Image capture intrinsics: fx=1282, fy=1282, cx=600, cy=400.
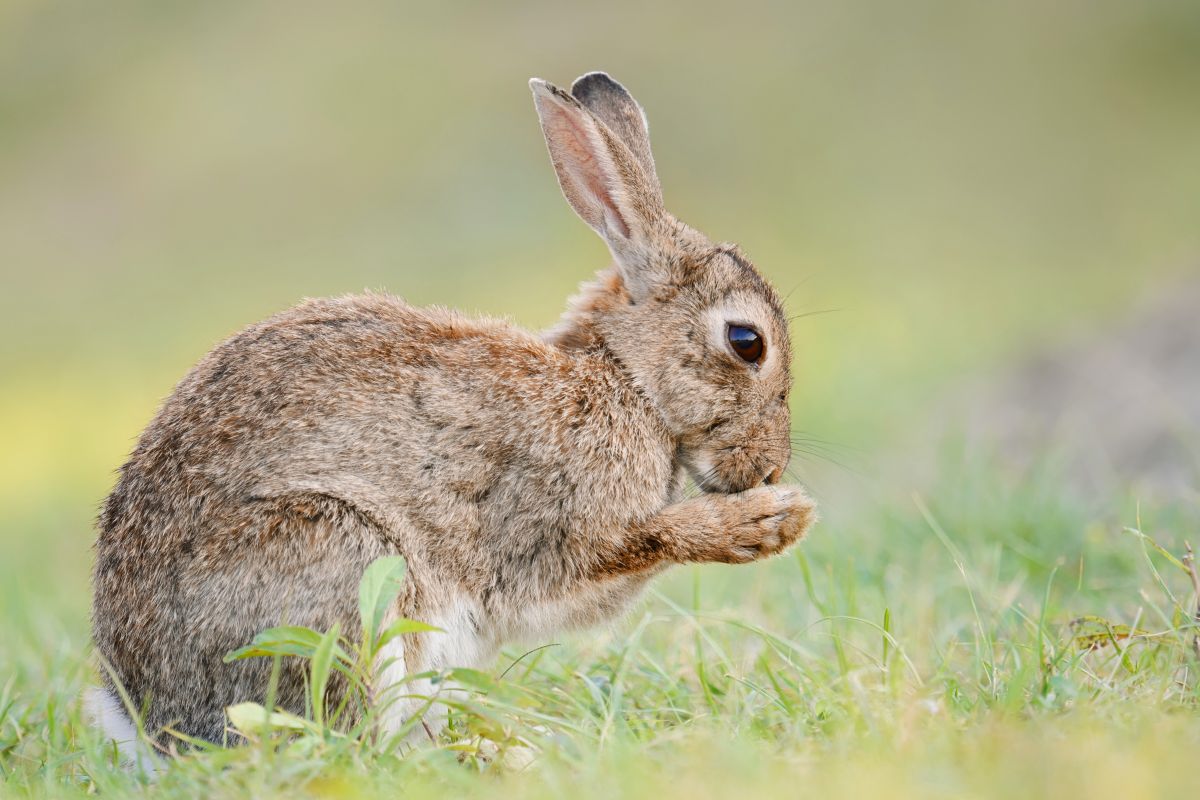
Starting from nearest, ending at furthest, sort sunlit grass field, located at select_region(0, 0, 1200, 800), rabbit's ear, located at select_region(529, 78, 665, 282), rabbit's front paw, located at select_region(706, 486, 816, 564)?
sunlit grass field, located at select_region(0, 0, 1200, 800) → rabbit's front paw, located at select_region(706, 486, 816, 564) → rabbit's ear, located at select_region(529, 78, 665, 282)

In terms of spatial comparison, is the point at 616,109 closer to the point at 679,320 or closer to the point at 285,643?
the point at 679,320

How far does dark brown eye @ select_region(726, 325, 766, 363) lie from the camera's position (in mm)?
4320

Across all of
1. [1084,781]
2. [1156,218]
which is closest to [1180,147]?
[1156,218]

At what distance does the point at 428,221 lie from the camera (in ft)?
61.1

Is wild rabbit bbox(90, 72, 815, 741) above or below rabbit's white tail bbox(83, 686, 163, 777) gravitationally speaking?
above

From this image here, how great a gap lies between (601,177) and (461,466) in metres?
1.17

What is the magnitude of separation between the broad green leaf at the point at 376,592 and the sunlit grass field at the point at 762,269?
28 centimetres

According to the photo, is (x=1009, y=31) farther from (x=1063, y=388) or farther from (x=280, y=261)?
(x=1063, y=388)

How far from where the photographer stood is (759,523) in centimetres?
405

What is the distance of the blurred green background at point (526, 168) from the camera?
1340 centimetres

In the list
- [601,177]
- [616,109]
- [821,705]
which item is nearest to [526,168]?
[616,109]

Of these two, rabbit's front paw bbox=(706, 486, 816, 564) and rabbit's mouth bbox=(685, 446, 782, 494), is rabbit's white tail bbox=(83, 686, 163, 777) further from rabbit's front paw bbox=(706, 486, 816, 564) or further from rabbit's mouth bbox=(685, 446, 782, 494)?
rabbit's mouth bbox=(685, 446, 782, 494)

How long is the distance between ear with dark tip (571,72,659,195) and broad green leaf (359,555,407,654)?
2.03m

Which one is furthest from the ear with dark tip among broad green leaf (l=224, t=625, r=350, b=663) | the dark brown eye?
broad green leaf (l=224, t=625, r=350, b=663)
